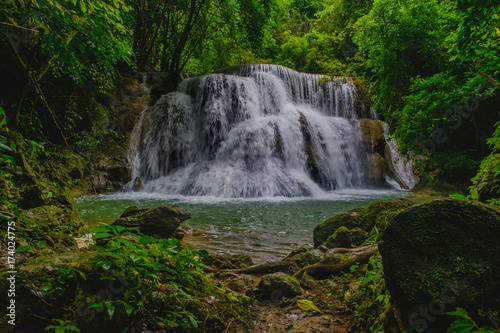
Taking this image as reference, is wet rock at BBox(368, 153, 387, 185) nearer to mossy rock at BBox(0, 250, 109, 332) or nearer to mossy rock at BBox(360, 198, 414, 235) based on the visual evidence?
mossy rock at BBox(360, 198, 414, 235)

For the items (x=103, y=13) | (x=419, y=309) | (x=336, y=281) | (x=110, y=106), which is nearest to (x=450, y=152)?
(x=336, y=281)

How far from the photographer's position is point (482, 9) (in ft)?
7.09

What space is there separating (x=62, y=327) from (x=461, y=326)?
1824 millimetres

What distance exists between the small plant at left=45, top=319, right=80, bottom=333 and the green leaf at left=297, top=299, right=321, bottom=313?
166 centimetres

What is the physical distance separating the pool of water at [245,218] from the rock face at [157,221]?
509mm

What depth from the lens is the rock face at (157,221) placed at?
445cm

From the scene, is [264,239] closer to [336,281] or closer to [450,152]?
[336,281]

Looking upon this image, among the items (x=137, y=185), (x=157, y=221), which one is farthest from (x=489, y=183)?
(x=137, y=185)

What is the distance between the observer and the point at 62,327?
127 centimetres

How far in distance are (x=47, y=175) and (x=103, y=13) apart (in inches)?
223

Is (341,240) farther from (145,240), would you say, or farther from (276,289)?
(145,240)

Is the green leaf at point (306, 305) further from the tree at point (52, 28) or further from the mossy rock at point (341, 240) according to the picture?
the tree at point (52, 28)

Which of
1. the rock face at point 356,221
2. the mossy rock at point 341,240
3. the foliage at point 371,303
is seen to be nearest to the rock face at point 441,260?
the foliage at point 371,303

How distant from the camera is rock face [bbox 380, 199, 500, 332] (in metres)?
1.26
